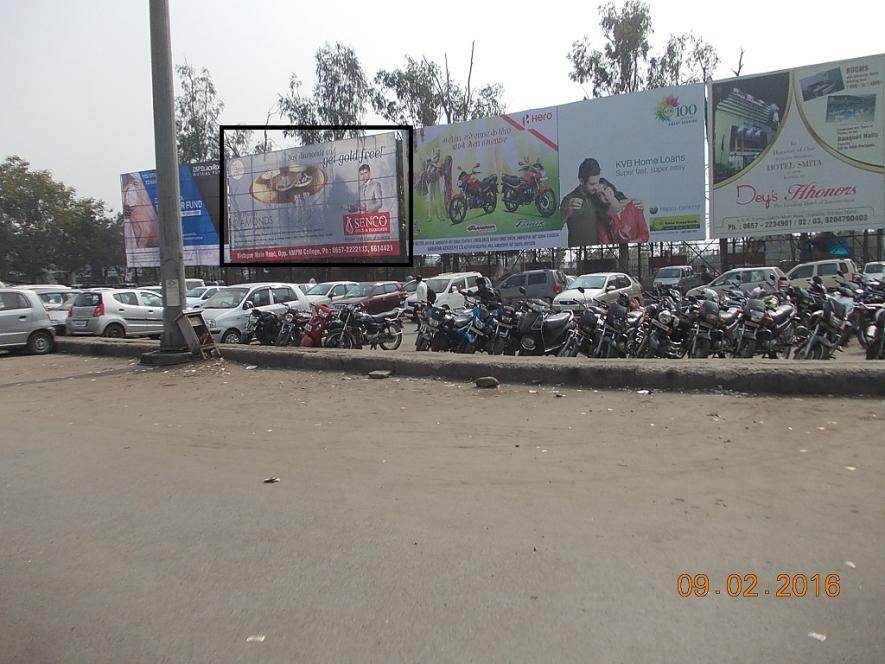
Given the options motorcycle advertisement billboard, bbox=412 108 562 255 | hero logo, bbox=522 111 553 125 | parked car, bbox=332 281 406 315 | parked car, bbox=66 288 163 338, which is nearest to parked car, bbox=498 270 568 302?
motorcycle advertisement billboard, bbox=412 108 562 255

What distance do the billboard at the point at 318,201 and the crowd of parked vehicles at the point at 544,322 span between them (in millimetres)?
12646

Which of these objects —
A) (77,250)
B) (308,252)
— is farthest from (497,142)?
(77,250)

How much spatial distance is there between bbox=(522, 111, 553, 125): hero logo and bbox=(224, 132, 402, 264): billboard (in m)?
5.73

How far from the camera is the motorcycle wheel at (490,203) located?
27469 mm

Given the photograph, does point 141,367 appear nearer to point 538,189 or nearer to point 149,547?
point 149,547

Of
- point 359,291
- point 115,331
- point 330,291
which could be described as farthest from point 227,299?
point 359,291

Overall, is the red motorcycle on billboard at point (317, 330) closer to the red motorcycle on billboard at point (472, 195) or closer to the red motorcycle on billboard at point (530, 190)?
the red motorcycle on billboard at point (530, 190)

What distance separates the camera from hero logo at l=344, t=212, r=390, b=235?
28.6m

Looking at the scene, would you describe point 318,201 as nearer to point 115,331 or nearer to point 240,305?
point 115,331

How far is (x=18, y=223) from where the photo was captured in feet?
149

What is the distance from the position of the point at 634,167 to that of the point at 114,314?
61.2 ft

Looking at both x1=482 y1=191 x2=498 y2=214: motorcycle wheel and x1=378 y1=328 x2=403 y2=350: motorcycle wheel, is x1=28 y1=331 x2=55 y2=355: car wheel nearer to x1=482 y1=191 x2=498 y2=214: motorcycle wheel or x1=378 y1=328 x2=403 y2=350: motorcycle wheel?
x1=378 y1=328 x2=403 y2=350: motorcycle wheel

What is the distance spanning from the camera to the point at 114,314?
15.9 meters
